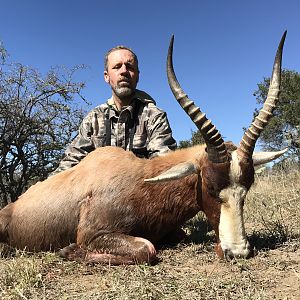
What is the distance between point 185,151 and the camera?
4.32 metres

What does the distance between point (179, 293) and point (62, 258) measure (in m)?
1.43

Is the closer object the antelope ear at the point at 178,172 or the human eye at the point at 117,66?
the antelope ear at the point at 178,172

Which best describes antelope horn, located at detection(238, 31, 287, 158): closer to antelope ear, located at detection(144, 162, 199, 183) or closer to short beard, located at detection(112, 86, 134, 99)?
antelope ear, located at detection(144, 162, 199, 183)

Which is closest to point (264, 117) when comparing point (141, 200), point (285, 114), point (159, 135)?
point (141, 200)

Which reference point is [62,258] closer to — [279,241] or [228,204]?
[228,204]

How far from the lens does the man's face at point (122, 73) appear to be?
5582 mm

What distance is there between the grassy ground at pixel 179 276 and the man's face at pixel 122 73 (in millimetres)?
2195

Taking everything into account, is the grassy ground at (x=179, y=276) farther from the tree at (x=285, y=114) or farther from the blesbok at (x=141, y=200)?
the tree at (x=285, y=114)

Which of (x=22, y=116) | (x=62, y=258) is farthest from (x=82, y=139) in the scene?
(x=22, y=116)

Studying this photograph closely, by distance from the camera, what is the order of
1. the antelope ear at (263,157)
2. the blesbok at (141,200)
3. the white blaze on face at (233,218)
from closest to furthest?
the white blaze on face at (233,218) < the blesbok at (141,200) < the antelope ear at (263,157)

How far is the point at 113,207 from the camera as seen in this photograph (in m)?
3.89

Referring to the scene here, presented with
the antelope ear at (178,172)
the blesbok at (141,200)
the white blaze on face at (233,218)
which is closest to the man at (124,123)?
the blesbok at (141,200)

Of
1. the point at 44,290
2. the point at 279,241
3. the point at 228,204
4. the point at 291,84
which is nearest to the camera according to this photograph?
the point at 44,290

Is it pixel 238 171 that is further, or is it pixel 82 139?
pixel 82 139
